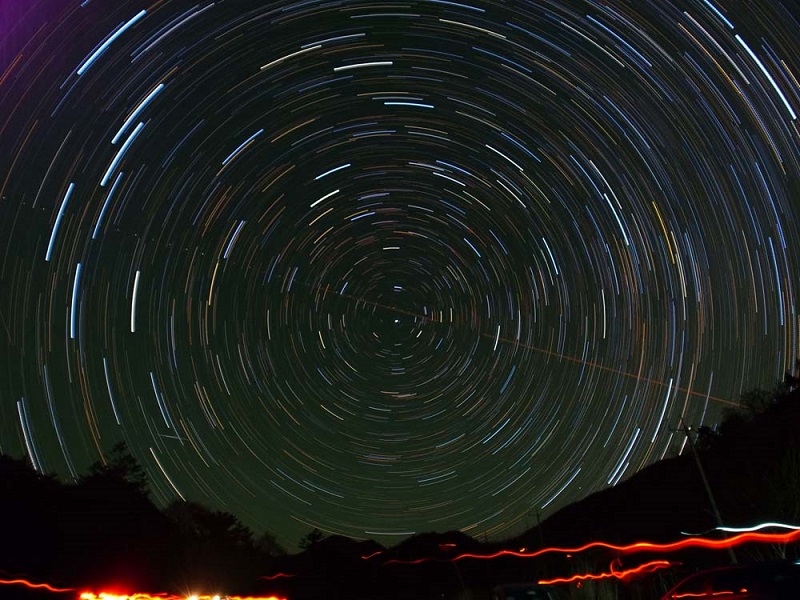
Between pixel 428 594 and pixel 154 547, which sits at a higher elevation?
pixel 154 547

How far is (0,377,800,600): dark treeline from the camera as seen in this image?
27.5 metres

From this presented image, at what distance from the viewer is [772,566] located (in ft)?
30.4

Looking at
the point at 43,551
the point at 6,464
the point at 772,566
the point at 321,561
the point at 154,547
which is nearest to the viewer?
the point at 772,566

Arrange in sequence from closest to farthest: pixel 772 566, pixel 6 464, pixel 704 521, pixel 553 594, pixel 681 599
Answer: pixel 772 566
pixel 681 599
pixel 553 594
pixel 6 464
pixel 704 521

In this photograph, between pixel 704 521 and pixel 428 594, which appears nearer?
pixel 704 521

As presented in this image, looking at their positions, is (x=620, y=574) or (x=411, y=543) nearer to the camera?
(x=620, y=574)

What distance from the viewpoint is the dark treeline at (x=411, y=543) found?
27.5 metres

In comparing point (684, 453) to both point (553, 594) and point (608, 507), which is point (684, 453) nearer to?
point (608, 507)

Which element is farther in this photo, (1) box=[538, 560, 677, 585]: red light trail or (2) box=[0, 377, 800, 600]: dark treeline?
(2) box=[0, 377, 800, 600]: dark treeline

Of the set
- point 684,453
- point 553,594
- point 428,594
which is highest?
point 684,453

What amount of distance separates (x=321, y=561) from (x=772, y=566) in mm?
87925

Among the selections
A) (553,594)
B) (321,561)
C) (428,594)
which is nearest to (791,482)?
(553,594)

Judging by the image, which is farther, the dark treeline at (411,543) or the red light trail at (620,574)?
the dark treeline at (411,543)

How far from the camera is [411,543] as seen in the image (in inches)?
3900
